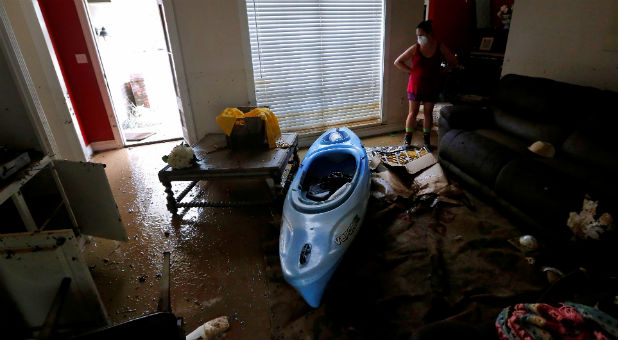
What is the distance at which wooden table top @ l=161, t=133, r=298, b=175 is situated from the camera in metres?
2.78

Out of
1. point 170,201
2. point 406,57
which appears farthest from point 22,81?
point 406,57

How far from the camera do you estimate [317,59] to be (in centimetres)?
420

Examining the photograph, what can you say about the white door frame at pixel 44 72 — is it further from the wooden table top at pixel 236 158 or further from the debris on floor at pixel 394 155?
the debris on floor at pixel 394 155

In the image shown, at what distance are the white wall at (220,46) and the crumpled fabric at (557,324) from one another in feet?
11.4

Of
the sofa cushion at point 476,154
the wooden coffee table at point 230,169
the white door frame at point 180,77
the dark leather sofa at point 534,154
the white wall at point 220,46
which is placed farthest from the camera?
the white wall at point 220,46

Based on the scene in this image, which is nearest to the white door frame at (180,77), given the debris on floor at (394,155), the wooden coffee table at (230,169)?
the wooden coffee table at (230,169)

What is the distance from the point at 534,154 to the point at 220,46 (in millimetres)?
3329

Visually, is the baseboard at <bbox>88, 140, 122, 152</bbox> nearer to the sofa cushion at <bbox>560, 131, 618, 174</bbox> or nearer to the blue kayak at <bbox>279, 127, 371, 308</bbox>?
the blue kayak at <bbox>279, 127, 371, 308</bbox>

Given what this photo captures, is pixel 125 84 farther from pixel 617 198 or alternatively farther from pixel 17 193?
pixel 617 198

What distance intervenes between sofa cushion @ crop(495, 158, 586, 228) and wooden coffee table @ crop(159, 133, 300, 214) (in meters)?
1.81

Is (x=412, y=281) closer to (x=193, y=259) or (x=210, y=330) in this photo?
(x=210, y=330)

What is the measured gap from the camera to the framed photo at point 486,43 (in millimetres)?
5580

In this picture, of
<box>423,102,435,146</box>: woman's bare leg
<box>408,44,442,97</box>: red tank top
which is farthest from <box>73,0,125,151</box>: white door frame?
<box>423,102,435,146</box>: woman's bare leg

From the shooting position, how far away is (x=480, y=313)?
1832 mm
